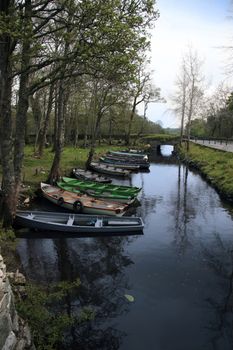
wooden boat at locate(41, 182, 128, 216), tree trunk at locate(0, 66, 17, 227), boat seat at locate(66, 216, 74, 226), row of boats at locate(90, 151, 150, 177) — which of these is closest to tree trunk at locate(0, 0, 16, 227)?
tree trunk at locate(0, 66, 17, 227)

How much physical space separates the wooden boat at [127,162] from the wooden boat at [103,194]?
17466 millimetres

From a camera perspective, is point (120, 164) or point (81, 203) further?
point (120, 164)

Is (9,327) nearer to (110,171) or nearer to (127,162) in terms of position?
(110,171)

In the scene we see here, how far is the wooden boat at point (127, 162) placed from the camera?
1663 inches

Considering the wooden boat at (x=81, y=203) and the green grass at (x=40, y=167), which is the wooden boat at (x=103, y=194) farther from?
the green grass at (x=40, y=167)

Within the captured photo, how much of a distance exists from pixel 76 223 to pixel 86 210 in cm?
177

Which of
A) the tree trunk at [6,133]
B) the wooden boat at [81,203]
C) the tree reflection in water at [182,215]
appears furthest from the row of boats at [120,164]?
the tree trunk at [6,133]

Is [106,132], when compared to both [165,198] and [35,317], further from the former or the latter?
[35,317]

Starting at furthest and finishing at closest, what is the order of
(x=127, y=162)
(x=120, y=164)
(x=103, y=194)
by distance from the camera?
(x=127, y=162)
(x=120, y=164)
(x=103, y=194)

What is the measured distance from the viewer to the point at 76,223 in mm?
18484

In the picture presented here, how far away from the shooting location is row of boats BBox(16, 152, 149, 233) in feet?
57.4

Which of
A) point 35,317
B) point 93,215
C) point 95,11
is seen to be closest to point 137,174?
point 93,215

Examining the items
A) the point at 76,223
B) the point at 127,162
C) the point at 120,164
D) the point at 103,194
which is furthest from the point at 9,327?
the point at 127,162

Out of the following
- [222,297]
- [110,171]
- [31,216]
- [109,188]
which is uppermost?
[110,171]
